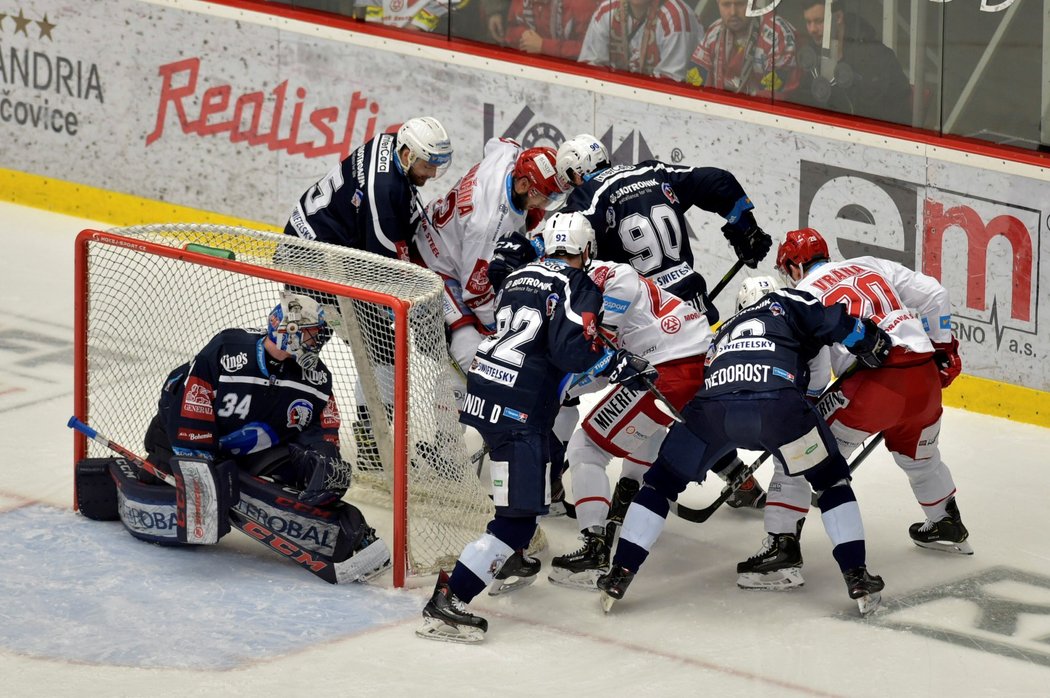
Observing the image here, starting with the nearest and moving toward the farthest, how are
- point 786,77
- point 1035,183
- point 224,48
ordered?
point 1035,183
point 786,77
point 224,48

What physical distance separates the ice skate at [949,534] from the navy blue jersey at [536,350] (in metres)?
1.50

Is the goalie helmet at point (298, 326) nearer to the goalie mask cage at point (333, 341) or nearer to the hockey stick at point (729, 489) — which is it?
the goalie mask cage at point (333, 341)

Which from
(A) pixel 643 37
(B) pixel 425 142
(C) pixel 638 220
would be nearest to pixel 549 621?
(C) pixel 638 220

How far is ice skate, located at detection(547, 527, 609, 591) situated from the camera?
568 cm

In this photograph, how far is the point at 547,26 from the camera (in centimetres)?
821

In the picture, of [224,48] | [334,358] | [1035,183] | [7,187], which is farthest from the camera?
[7,187]

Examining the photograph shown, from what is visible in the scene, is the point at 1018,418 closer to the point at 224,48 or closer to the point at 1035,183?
the point at 1035,183

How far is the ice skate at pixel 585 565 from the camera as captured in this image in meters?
5.68

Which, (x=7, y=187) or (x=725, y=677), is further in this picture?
(x=7, y=187)

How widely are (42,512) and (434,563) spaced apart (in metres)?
1.44

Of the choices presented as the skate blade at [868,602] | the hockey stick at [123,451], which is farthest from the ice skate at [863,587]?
the hockey stick at [123,451]

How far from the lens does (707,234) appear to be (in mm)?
7844

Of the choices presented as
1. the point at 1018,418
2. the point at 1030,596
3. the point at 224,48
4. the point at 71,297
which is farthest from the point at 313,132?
the point at 1030,596

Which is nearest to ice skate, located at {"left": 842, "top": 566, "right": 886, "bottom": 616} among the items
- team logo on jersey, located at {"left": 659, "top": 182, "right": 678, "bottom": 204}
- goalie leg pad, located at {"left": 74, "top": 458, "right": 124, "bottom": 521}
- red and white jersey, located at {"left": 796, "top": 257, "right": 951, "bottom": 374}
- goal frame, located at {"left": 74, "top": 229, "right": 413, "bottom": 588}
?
red and white jersey, located at {"left": 796, "top": 257, "right": 951, "bottom": 374}
